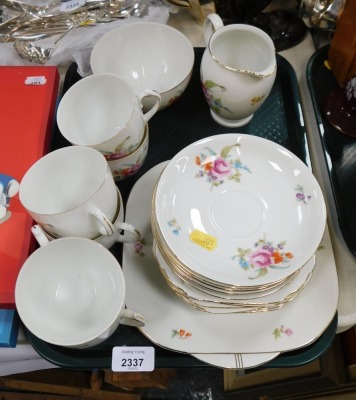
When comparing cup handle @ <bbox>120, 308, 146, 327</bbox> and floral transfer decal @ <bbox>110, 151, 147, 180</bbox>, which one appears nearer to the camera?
cup handle @ <bbox>120, 308, 146, 327</bbox>

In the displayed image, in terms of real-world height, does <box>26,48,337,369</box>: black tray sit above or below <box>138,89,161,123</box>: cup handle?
below

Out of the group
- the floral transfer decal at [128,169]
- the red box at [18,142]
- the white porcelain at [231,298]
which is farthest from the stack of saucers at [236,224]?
the red box at [18,142]

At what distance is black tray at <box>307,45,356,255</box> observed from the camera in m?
0.70

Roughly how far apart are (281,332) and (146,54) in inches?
22.9

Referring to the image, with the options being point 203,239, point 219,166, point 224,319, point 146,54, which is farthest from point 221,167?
point 146,54

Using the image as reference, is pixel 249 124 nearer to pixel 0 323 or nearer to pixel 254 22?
pixel 254 22

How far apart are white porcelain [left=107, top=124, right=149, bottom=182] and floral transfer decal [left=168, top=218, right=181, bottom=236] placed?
0.47ft

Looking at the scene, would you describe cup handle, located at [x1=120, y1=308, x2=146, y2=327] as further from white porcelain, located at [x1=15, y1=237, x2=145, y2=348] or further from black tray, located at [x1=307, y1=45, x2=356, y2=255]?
black tray, located at [x1=307, y1=45, x2=356, y2=255]

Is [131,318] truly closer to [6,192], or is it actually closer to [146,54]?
[6,192]

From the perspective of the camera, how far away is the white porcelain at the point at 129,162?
0.69 m

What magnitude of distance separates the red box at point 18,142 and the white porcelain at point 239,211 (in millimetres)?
250

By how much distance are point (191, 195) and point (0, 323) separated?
0.33 metres

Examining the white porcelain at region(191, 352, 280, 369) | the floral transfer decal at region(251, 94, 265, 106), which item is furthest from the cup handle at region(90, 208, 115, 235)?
the floral transfer decal at region(251, 94, 265, 106)

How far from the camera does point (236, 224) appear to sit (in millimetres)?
626
